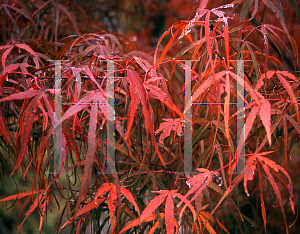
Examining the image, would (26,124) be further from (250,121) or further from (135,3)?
(135,3)

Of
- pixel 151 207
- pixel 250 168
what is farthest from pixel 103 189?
pixel 250 168

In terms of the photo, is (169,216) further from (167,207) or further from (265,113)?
(265,113)

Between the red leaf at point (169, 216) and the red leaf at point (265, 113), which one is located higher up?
the red leaf at point (265, 113)

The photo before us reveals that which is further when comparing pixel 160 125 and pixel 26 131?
pixel 160 125

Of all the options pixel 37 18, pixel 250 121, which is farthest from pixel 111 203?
pixel 37 18

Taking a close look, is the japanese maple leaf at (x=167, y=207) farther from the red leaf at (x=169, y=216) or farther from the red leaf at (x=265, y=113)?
the red leaf at (x=265, y=113)

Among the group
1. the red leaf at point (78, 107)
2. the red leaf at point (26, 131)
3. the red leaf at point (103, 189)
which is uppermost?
the red leaf at point (78, 107)

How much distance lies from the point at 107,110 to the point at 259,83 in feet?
0.56

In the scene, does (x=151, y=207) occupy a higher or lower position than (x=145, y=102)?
lower

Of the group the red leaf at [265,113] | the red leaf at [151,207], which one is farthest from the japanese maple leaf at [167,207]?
the red leaf at [265,113]

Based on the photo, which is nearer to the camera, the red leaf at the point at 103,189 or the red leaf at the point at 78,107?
the red leaf at the point at 78,107

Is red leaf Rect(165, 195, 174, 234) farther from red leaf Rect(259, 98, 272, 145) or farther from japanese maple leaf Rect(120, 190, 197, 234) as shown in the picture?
red leaf Rect(259, 98, 272, 145)

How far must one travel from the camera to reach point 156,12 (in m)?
0.52

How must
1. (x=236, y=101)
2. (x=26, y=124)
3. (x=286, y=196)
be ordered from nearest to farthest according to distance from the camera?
(x=26, y=124) < (x=236, y=101) < (x=286, y=196)
